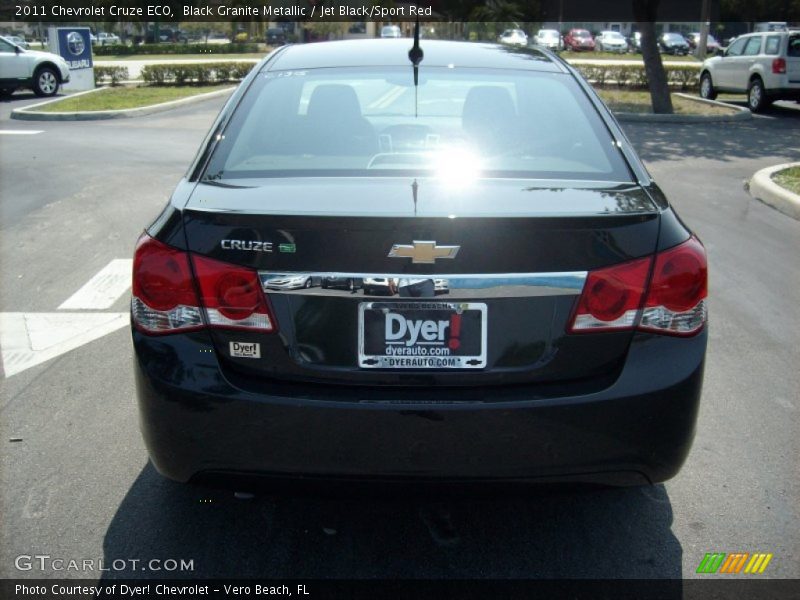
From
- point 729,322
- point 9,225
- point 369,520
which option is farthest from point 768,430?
point 9,225

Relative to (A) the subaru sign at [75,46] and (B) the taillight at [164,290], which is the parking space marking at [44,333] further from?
(A) the subaru sign at [75,46]

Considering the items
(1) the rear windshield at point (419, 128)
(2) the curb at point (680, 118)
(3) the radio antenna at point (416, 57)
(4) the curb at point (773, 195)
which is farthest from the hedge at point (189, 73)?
(1) the rear windshield at point (419, 128)

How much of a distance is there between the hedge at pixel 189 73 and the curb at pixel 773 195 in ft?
58.7

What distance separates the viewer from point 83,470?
3.56 m

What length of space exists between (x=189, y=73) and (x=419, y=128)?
23.6 meters

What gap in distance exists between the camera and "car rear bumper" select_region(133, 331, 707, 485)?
253 centimetres

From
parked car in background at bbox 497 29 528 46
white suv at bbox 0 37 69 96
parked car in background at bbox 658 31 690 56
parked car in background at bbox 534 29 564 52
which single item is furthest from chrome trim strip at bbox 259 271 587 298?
parked car in background at bbox 658 31 690 56

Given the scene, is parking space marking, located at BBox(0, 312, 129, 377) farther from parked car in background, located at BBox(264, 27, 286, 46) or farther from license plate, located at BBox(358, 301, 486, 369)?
parked car in background, located at BBox(264, 27, 286, 46)

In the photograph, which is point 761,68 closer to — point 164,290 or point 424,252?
point 424,252

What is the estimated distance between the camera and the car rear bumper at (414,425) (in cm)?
253

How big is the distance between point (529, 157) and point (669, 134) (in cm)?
1317

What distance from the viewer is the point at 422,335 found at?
2520 mm

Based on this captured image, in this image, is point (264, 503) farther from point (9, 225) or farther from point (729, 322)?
point (9, 225)

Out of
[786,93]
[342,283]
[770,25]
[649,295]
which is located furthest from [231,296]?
[770,25]
